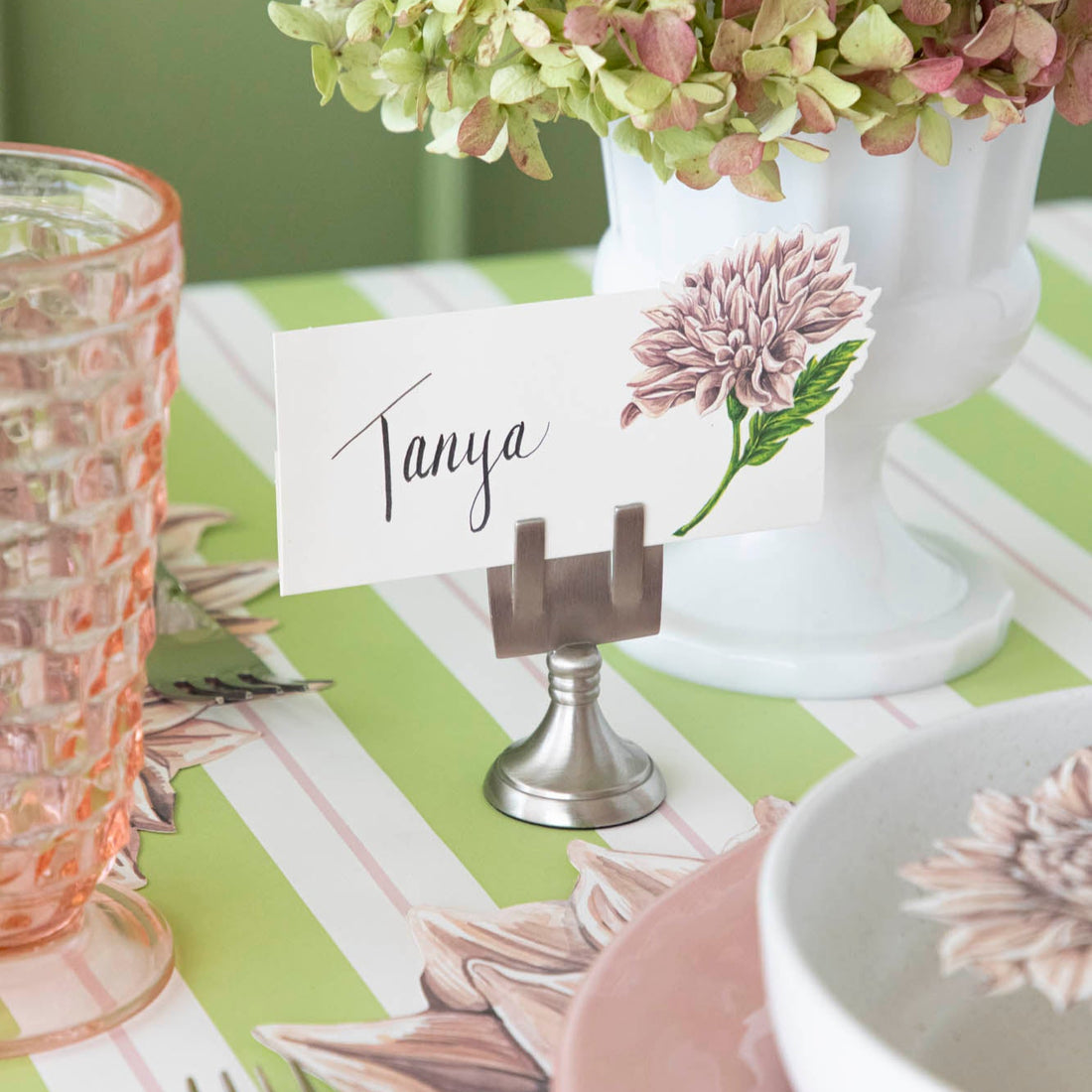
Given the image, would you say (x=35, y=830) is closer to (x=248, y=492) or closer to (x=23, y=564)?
(x=23, y=564)

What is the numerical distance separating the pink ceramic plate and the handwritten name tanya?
0.16 meters

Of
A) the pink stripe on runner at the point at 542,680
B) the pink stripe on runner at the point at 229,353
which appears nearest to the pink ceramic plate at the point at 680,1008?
the pink stripe on runner at the point at 542,680

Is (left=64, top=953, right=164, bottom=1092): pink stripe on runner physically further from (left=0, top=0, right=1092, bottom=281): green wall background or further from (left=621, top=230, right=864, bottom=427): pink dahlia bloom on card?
(left=0, top=0, right=1092, bottom=281): green wall background

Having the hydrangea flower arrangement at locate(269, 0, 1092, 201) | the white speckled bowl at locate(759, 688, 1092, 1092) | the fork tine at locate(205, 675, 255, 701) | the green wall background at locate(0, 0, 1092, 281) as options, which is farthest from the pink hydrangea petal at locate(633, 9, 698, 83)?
the green wall background at locate(0, 0, 1092, 281)

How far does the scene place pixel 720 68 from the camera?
1.86 ft

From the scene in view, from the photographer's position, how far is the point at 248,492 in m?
0.93

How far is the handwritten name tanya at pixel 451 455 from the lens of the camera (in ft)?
1.87

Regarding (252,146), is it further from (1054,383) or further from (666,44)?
(666,44)

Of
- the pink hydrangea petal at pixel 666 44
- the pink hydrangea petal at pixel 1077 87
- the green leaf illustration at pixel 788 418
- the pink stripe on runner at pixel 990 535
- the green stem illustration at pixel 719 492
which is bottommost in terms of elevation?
the pink stripe on runner at pixel 990 535

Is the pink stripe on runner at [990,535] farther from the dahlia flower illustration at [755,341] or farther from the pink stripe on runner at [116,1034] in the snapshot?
the pink stripe on runner at [116,1034]

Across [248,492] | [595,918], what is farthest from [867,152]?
[248,492]

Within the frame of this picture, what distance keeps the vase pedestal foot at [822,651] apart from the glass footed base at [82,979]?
10.9 inches

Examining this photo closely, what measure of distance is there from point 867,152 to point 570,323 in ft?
0.49

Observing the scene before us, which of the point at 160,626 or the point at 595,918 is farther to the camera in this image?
the point at 160,626
